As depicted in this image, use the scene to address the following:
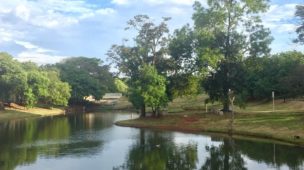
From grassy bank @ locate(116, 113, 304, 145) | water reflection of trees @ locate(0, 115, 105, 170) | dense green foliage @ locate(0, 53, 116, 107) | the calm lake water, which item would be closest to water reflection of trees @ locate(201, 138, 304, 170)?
the calm lake water

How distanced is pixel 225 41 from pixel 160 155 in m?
40.2

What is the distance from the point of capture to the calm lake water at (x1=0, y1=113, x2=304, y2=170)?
4733 centimetres

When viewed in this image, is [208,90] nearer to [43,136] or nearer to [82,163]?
[43,136]

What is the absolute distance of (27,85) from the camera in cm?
12519

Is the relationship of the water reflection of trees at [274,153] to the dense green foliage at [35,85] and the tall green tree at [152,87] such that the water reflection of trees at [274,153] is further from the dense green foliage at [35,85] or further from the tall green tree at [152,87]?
the dense green foliage at [35,85]

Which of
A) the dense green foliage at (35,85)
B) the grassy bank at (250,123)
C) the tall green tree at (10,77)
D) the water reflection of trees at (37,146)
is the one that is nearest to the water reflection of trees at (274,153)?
the grassy bank at (250,123)

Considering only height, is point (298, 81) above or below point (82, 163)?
above

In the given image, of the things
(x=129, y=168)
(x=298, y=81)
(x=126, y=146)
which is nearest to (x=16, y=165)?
(x=129, y=168)

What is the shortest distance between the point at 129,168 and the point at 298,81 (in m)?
44.5

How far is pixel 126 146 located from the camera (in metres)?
62.4

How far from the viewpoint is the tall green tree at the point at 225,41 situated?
278 ft

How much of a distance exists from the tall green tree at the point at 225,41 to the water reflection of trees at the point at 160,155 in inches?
864

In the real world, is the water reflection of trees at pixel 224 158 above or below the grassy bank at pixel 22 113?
below

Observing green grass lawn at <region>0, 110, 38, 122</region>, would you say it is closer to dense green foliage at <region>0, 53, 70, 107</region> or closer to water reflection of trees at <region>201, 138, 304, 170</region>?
dense green foliage at <region>0, 53, 70, 107</region>
